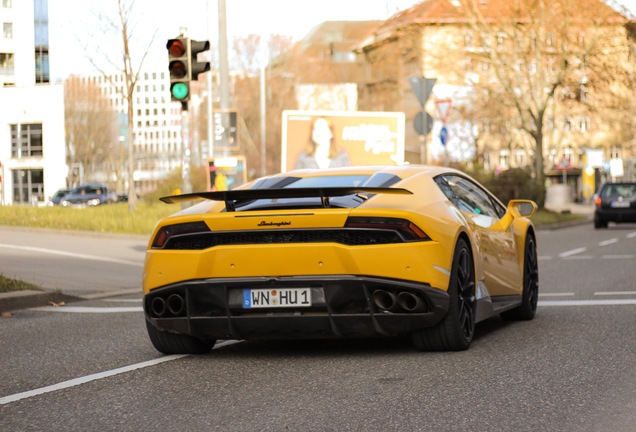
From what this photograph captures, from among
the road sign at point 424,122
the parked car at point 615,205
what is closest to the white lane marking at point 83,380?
the road sign at point 424,122

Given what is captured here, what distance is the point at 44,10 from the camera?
2327 centimetres

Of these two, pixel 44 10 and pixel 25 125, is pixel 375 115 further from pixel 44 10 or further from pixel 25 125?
pixel 25 125

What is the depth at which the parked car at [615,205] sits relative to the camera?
39906 mm

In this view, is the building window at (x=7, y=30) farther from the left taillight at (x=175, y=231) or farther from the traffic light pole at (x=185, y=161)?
the left taillight at (x=175, y=231)

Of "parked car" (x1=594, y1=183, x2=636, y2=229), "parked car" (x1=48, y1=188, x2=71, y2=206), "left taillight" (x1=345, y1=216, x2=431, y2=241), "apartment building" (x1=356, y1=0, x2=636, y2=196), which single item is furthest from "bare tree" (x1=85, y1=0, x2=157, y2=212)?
"parked car" (x1=48, y1=188, x2=71, y2=206)

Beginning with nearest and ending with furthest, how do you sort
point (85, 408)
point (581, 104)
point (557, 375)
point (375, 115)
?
1. point (85, 408)
2. point (557, 375)
3. point (375, 115)
4. point (581, 104)

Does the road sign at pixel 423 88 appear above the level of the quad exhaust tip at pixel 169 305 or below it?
above

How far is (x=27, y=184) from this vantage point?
71.8m

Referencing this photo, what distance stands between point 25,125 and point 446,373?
4657cm

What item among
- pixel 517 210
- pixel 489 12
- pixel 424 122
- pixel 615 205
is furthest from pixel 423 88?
pixel 489 12

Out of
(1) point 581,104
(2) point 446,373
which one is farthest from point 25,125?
(2) point 446,373

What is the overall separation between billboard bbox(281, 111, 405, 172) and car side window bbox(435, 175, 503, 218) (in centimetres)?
2146

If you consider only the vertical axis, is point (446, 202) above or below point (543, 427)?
above

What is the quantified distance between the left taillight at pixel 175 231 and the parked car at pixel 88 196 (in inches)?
2970
